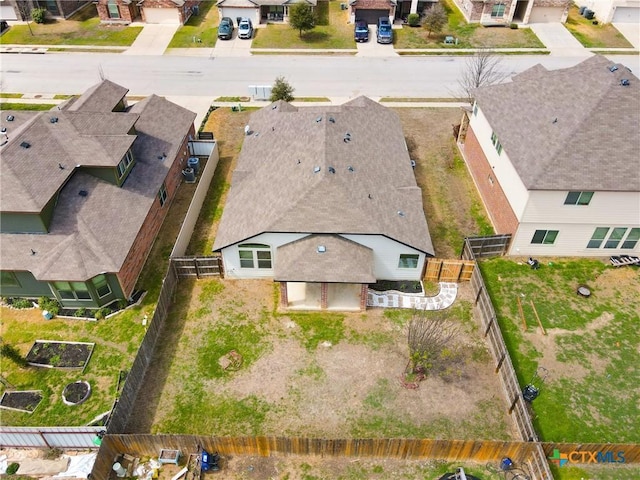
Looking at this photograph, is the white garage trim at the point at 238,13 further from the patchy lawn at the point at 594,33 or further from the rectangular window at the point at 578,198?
the rectangular window at the point at 578,198

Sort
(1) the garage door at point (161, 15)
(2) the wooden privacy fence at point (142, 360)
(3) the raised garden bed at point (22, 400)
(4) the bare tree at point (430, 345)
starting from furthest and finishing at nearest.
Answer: (1) the garage door at point (161, 15)
(4) the bare tree at point (430, 345)
(3) the raised garden bed at point (22, 400)
(2) the wooden privacy fence at point (142, 360)

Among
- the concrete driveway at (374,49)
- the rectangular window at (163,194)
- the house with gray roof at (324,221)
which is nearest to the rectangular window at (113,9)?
the concrete driveway at (374,49)

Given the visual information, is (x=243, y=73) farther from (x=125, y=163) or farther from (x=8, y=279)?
(x=8, y=279)

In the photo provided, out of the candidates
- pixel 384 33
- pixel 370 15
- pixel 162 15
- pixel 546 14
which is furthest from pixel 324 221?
pixel 546 14

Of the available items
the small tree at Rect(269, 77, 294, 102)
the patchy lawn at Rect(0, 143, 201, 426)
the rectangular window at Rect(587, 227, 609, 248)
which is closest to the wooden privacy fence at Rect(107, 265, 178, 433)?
the patchy lawn at Rect(0, 143, 201, 426)

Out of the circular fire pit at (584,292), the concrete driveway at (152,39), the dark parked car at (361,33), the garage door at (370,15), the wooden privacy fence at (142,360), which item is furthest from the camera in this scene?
the garage door at (370,15)

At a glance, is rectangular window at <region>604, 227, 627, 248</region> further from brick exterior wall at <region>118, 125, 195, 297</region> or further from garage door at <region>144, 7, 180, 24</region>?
garage door at <region>144, 7, 180, 24</region>

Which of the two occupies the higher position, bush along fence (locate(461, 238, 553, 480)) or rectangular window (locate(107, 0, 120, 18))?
rectangular window (locate(107, 0, 120, 18))
